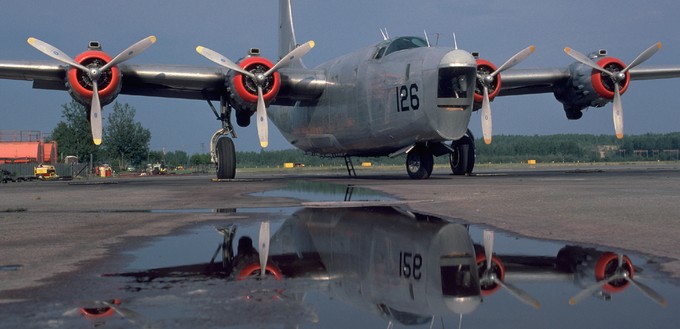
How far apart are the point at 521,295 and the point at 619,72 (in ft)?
82.3

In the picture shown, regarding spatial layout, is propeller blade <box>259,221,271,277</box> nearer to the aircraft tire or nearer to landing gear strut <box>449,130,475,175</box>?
the aircraft tire

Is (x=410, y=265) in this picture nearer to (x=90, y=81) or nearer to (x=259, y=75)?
(x=259, y=75)

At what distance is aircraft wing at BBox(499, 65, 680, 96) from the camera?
29.0 meters

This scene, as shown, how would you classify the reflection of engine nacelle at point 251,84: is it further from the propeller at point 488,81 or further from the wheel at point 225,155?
the propeller at point 488,81

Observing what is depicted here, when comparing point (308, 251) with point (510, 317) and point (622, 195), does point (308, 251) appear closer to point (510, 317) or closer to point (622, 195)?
point (510, 317)

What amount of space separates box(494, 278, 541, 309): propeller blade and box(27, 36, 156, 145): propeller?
20.0 m

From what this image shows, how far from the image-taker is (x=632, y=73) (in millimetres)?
29875

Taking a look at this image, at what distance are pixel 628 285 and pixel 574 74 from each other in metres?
25.2

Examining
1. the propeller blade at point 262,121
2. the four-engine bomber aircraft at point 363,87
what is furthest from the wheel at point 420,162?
the propeller blade at point 262,121

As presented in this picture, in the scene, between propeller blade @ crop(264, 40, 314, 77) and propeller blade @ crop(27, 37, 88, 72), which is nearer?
propeller blade @ crop(27, 37, 88, 72)

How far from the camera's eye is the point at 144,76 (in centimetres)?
2516

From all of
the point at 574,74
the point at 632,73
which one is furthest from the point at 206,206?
the point at 632,73

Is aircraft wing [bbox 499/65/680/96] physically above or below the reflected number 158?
above

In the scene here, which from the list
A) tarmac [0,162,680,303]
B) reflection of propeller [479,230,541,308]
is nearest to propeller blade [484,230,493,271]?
reflection of propeller [479,230,541,308]
